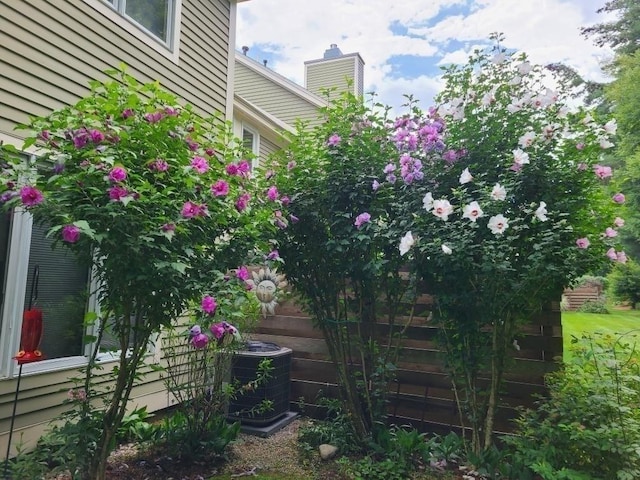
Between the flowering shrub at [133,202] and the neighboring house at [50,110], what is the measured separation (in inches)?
33.7

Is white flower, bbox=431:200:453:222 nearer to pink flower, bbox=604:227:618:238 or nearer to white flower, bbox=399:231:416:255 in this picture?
white flower, bbox=399:231:416:255

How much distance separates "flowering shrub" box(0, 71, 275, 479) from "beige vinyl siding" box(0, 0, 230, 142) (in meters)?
1.05

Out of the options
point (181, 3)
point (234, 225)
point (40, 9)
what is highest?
point (181, 3)

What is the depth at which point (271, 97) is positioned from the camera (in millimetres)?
12102

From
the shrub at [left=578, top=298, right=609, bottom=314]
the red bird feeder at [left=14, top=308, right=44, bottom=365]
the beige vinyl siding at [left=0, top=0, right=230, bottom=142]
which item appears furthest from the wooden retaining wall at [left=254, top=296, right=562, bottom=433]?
the shrub at [left=578, top=298, right=609, bottom=314]

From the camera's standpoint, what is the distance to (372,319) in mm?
3254

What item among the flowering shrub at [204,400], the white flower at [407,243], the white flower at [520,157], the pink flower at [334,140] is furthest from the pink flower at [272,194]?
the white flower at [520,157]

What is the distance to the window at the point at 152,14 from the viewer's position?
404 centimetres

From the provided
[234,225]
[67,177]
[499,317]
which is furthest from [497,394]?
[67,177]

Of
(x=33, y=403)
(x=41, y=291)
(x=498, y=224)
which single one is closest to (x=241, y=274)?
(x=498, y=224)

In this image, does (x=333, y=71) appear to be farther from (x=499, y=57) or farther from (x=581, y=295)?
(x=499, y=57)

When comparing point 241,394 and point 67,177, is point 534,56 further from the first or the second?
point 241,394

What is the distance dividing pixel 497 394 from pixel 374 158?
1.89m

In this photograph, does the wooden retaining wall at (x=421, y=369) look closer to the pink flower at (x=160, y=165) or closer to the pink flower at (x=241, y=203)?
the pink flower at (x=241, y=203)
